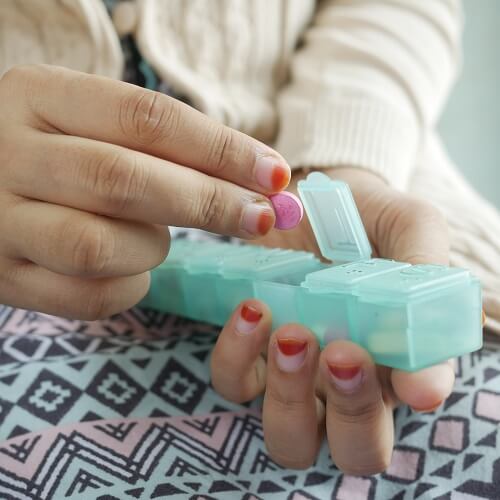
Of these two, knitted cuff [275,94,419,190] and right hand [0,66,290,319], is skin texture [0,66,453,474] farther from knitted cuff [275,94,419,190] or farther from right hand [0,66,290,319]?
knitted cuff [275,94,419,190]

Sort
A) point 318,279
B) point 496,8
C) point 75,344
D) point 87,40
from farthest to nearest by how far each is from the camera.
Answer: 1. point 496,8
2. point 87,40
3. point 75,344
4. point 318,279

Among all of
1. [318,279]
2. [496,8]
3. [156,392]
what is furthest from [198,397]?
[496,8]

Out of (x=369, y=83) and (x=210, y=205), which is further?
(x=369, y=83)

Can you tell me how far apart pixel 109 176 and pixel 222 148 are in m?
0.07

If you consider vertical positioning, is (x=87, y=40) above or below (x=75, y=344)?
above

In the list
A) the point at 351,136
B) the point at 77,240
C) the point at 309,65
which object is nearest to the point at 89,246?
the point at 77,240

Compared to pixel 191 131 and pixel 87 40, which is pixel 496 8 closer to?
pixel 87 40

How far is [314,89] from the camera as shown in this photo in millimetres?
649

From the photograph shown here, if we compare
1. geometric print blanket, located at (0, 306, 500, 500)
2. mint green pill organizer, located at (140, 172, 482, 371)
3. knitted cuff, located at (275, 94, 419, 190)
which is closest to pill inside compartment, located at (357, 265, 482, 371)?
mint green pill organizer, located at (140, 172, 482, 371)

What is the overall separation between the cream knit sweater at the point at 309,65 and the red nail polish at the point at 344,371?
211 millimetres

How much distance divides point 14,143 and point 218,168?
0.12m

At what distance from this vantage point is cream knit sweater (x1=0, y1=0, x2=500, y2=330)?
56cm

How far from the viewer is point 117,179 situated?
310 millimetres

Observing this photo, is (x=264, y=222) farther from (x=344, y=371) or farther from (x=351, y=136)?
(x=351, y=136)
